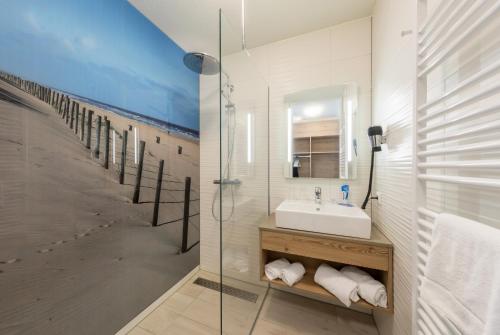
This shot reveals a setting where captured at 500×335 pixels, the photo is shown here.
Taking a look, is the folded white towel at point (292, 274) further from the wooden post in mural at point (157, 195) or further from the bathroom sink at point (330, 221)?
the wooden post in mural at point (157, 195)

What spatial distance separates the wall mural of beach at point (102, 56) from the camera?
0.91 m

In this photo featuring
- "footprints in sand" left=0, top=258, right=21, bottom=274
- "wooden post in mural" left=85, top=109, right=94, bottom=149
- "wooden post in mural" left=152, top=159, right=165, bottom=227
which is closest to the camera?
"footprints in sand" left=0, top=258, right=21, bottom=274

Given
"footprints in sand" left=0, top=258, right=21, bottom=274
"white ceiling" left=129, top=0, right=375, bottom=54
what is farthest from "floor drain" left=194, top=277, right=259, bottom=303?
"white ceiling" left=129, top=0, right=375, bottom=54

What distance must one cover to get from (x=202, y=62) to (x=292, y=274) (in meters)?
1.87

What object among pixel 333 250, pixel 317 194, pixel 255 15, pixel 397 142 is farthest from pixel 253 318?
pixel 255 15

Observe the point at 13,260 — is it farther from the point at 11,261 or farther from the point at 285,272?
the point at 285,272

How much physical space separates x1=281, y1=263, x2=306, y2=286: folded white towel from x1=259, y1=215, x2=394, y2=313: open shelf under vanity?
0.05 m

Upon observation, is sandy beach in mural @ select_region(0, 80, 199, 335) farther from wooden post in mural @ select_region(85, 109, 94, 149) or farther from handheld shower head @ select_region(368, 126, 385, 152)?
handheld shower head @ select_region(368, 126, 385, 152)

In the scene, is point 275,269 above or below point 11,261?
below

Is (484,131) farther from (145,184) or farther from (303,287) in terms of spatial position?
Answer: (145,184)

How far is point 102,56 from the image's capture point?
1240 mm

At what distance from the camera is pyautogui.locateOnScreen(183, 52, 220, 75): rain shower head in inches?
58.3

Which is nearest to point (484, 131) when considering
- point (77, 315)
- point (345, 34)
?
point (345, 34)

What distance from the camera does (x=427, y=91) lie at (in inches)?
29.4
